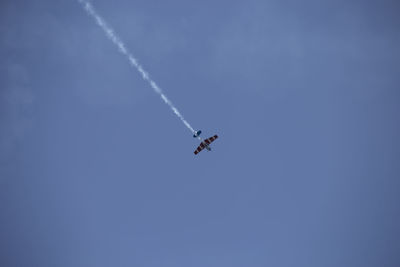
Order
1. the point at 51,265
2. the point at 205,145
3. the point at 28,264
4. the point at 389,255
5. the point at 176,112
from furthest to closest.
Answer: the point at 28,264 < the point at 51,265 < the point at 389,255 < the point at 205,145 < the point at 176,112

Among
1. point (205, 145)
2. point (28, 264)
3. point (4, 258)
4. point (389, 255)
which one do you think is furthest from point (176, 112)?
point (4, 258)

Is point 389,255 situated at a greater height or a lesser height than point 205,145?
lesser

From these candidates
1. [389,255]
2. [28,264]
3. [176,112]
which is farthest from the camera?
[28,264]

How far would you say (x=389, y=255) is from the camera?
94.9 metres

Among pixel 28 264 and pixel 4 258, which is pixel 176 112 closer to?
pixel 28 264

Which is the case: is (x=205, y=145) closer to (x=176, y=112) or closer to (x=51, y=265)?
(x=176, y=112)

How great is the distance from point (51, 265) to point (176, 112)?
373 ft

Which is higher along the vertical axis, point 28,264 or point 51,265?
point 28,264

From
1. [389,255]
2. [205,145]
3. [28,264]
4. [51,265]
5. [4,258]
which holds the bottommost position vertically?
[389,255]

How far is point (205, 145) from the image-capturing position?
158ft

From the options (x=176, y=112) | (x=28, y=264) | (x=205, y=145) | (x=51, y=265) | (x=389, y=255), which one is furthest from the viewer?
(x=28, y=264)

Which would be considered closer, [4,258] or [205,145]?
[205,145]

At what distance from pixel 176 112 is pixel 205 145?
810 centimetres

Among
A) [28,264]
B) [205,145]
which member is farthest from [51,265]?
[205,145]
